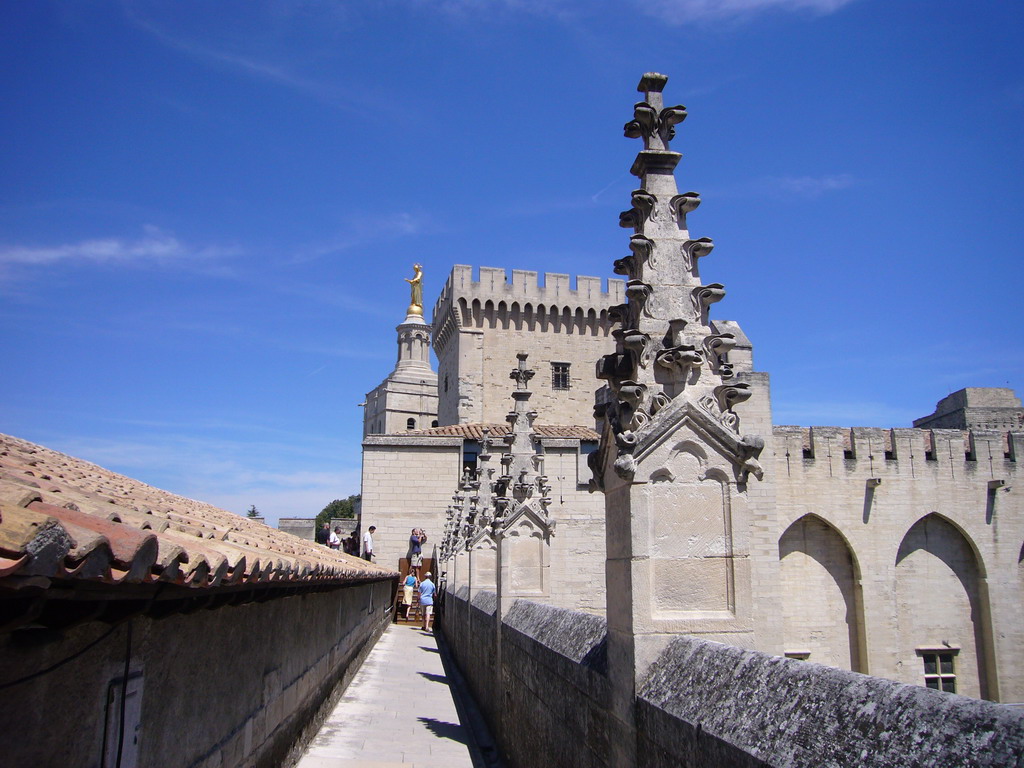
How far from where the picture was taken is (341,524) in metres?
42.1

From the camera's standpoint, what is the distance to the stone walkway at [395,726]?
809cm

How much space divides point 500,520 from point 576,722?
5837 mm

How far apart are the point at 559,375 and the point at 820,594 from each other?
2126 centimetres

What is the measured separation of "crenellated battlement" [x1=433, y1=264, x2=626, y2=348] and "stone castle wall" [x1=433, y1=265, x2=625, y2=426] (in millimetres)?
49

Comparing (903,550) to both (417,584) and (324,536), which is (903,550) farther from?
(324,536)

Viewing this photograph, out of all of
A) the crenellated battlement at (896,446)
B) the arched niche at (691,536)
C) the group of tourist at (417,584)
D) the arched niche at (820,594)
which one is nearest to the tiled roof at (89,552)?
the arched niche at (691,536)

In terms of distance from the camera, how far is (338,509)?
9781cm

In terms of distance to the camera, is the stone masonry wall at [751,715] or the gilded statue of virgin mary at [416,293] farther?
the gilded statue of virgin mary at [416,293]

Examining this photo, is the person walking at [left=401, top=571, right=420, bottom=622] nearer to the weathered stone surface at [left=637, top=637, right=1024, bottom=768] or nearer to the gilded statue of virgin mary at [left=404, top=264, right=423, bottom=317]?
the weathered stone surface at [left=637, top=637, right=1024, bottom=768]

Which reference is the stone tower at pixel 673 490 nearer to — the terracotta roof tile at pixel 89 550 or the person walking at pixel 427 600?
the terracotta roof tile at pixel 89 550

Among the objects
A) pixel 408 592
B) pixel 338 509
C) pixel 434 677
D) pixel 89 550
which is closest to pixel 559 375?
pixel 408 592

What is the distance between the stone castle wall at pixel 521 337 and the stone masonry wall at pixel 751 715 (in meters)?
33.9

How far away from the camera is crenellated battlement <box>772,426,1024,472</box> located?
70.3 ft

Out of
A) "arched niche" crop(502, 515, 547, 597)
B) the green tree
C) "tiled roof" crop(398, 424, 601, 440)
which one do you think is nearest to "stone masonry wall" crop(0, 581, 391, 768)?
"arched niche" crop(502, 515, 547, 597)
